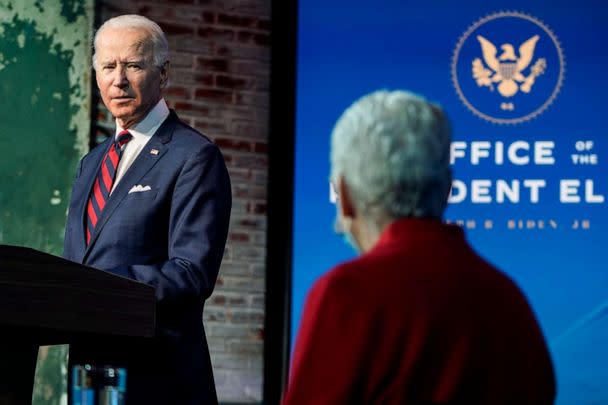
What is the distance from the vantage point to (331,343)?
1.35 meters

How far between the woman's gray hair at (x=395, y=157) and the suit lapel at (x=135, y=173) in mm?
1090

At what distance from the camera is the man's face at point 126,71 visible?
8.35 feet

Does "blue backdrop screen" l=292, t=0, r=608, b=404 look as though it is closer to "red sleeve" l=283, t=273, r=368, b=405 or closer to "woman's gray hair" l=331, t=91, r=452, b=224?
"woman's gray hair" l=331, t=91, r=452, b=224

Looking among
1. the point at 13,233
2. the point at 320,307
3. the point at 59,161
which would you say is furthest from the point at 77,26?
the point at 320,307

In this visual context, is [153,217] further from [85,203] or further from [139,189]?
[85,203]

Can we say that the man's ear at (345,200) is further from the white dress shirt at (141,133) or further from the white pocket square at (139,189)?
the white dress shirt at (141,133)

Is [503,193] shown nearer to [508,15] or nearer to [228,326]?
[508,15]

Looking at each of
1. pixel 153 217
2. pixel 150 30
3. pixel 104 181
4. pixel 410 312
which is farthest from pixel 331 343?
pixel 150 30

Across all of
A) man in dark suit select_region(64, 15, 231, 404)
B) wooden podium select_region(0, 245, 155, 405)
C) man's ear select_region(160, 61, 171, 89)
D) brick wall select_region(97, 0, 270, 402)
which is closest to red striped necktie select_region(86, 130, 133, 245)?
man in dark suit select_region(64, 15, 231, 404)

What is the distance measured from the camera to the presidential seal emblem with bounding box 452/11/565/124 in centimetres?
477

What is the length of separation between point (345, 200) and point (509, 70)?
3.45m

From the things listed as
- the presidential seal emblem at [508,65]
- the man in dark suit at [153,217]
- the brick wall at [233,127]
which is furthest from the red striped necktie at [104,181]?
the presidential seal emblem at [508,65]

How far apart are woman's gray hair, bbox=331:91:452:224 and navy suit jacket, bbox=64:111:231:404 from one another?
912 mm

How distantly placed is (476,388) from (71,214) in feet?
4.83
